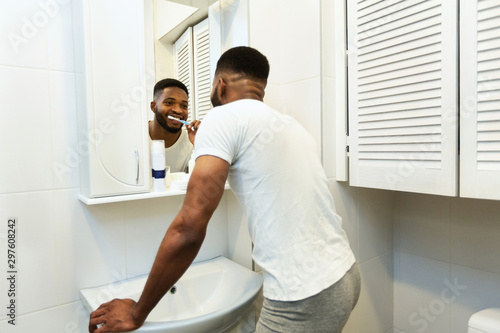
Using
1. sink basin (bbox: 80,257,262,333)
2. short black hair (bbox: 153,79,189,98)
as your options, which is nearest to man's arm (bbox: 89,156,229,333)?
sink basin (bbox: 80,257,262,333)

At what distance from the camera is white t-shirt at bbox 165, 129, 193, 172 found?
3.88ft

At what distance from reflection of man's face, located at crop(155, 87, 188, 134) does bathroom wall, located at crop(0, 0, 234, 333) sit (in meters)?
0.28

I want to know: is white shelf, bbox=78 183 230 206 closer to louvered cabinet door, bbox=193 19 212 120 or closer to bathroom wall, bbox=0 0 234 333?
bathroom wall, bbox=0 0 234 333

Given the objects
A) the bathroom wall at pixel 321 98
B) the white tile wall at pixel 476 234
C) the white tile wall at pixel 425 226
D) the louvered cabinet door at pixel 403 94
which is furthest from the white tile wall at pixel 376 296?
the louvered cabinet door at pixel 403 94

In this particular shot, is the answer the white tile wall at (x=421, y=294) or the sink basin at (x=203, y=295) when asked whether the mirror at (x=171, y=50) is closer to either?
the sink basin at (x=203, y=295)

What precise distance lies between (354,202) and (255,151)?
68cm

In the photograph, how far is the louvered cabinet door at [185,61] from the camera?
3.92 ft

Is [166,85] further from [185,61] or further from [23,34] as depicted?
[23,34]

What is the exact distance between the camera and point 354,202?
1289 millimetres

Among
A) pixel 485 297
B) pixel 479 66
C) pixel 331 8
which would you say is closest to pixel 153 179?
pixel 331 8

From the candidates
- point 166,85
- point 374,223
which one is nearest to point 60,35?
point 166,85

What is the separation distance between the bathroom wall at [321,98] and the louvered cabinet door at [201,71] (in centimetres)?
21

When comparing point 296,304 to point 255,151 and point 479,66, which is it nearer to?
point 255,151

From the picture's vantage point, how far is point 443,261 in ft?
4.37
